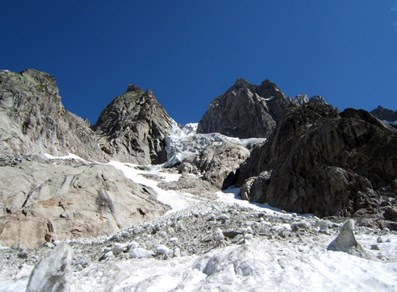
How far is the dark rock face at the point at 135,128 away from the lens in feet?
259

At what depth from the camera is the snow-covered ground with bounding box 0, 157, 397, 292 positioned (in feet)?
29.5

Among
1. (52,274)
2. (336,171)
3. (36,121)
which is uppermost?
(36,121)

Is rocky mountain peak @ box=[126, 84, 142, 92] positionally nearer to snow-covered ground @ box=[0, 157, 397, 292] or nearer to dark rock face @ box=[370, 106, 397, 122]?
dark rock face @ box=[370, 106, 397, 122]

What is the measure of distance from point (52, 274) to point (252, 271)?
197 inches

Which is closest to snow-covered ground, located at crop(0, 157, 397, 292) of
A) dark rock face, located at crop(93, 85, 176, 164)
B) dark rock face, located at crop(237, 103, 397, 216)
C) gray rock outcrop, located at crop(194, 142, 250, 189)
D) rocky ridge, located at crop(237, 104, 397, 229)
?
rocky ridge, located at crop(237, 104, 397, 229)

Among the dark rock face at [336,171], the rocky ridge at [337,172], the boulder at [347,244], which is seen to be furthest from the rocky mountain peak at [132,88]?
the boulder at [347,244]

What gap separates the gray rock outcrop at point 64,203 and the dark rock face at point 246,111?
89870 mm

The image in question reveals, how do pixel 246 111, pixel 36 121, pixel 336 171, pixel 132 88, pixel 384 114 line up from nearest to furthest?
pixel 336 171, pixel 36 121, pixel 132 88, pixel 246 111, pixel 384 114

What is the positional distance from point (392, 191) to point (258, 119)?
90241 mm

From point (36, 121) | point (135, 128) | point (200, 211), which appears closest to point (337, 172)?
point (200, 211)

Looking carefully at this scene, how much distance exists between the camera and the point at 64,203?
21375 mm

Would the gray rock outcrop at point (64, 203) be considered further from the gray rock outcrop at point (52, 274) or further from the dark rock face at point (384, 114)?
the dark rock face at point (384, 114)

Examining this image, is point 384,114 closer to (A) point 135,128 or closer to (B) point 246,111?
(B) point 246,111

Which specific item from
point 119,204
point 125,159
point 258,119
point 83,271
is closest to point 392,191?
point 119,204
